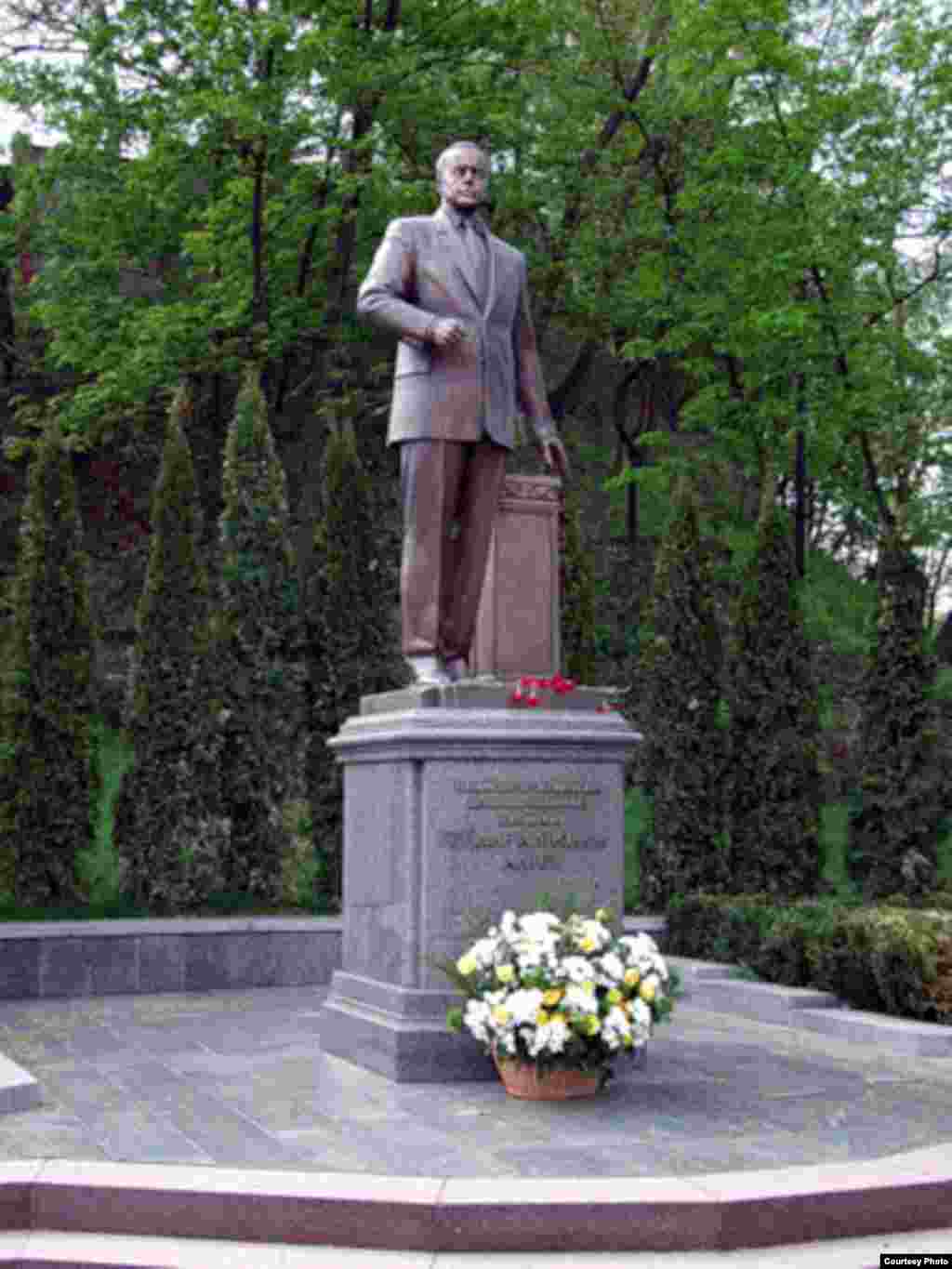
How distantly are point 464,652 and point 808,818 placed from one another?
7518 mm

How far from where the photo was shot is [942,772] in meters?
15.3

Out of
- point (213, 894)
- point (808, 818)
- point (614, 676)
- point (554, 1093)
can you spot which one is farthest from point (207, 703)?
point (614, 676)

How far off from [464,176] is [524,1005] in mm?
4842

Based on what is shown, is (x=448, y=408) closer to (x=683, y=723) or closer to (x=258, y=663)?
(x=258, y=663)

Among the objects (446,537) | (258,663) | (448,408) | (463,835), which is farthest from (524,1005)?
(258,663)

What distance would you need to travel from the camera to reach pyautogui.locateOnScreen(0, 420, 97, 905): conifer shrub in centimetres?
1375

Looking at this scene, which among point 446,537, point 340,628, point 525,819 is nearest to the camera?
point 525,819

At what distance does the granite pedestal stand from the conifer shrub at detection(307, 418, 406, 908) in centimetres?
717

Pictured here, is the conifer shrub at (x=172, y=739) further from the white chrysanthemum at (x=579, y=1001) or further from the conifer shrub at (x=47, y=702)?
the white chrysanthemum at (x=579, y=1001)

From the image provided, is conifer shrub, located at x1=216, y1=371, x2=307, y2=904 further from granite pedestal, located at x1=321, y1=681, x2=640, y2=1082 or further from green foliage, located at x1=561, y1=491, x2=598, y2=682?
granite pedestal, located at x1=321, y1=681, x2=640, y2=1082

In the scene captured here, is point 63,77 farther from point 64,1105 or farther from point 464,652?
point 64,1105

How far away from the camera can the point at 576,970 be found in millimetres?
6867

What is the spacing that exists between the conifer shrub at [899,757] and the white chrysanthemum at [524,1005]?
30.2 ft

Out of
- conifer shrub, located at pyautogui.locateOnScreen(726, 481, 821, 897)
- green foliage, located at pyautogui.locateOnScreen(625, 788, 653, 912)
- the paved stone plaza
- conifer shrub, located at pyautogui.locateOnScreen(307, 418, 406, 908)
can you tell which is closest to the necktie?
the paved stone plaza
